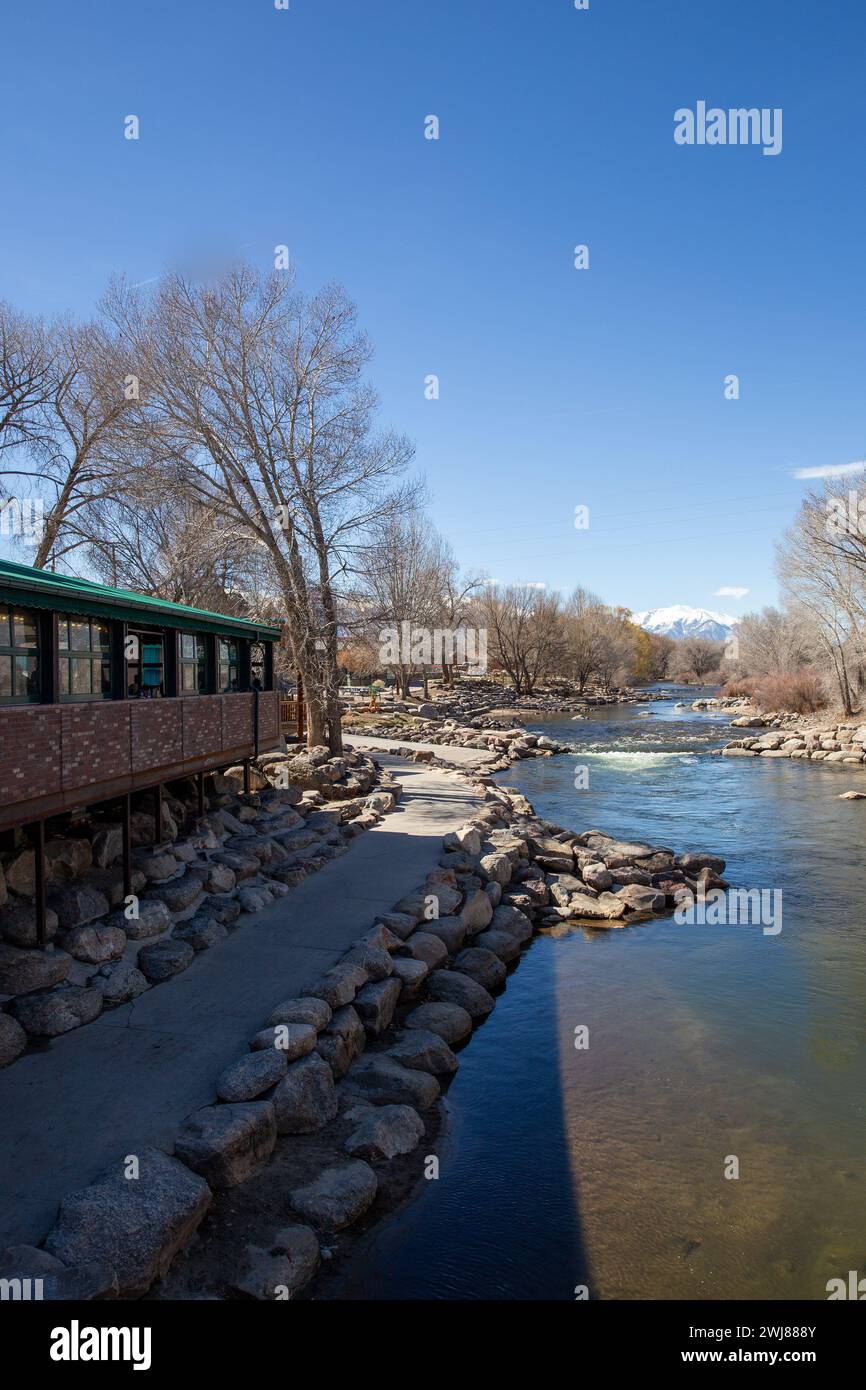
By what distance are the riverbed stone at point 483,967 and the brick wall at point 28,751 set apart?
5.63 meters

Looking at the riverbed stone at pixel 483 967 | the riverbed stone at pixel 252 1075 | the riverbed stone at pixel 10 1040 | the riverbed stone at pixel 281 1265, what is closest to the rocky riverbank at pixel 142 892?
the riverbed stone at pixel 10 1040

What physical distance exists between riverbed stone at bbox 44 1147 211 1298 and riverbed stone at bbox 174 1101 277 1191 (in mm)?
272

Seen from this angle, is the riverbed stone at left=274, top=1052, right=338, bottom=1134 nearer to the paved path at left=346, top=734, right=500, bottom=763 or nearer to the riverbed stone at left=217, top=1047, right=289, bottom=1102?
the riverbed stone at left=217, top=1047, right=289, bottom=1102

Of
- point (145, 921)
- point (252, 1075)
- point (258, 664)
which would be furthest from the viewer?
point (258, 664)

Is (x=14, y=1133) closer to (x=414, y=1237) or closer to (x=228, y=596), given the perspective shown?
(x=414, y=1237)

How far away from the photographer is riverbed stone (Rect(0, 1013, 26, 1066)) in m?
7.87

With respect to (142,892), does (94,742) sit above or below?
above

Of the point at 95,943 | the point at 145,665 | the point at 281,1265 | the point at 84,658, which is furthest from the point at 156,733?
the point at 281,1265

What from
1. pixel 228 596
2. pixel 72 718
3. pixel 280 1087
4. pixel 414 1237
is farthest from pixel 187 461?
pixel 414 1237

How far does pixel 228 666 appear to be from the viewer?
53.4 feet

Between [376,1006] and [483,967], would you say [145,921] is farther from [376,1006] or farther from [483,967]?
[483,967]

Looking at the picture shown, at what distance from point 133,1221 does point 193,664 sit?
9.85m

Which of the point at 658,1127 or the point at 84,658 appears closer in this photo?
the point at 658,1127

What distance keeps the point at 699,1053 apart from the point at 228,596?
77.7ft
